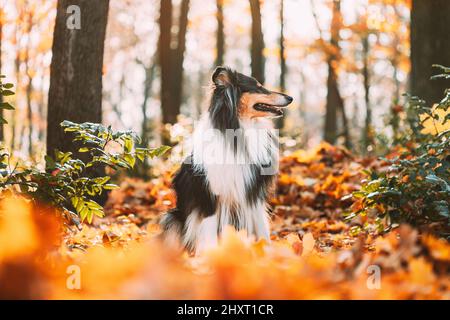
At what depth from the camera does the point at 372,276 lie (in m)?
2.46

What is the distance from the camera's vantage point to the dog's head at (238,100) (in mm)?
4910

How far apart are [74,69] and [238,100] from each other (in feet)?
7.22

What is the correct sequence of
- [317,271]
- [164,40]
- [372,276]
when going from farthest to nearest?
1. [164,40]
2. [372,276]
3. [317,271]

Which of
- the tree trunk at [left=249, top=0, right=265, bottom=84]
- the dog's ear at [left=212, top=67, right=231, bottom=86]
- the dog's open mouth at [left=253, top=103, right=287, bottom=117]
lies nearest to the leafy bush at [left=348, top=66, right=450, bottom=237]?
the dog's open mouth at [left=253, top=103, right=287, bottom=117]

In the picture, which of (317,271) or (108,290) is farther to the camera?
(317,271)

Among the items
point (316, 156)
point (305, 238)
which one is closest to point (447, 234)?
point (305, 238)

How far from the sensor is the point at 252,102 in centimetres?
507

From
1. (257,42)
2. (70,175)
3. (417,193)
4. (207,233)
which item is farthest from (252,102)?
(257,42)

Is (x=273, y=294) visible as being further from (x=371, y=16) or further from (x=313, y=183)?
(x=371, y=16)

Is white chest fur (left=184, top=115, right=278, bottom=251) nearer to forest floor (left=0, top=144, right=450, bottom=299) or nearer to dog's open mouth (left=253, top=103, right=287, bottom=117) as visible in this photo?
dog's open mouth (left=253, top=103, right=287, bottom=117)

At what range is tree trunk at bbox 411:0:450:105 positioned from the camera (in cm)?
738

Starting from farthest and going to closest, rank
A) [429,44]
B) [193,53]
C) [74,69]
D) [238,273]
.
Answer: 1. [193,53]
2. [429,44]
3. [74,69]
4. [238,273]

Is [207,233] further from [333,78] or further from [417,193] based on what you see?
[333,78]
